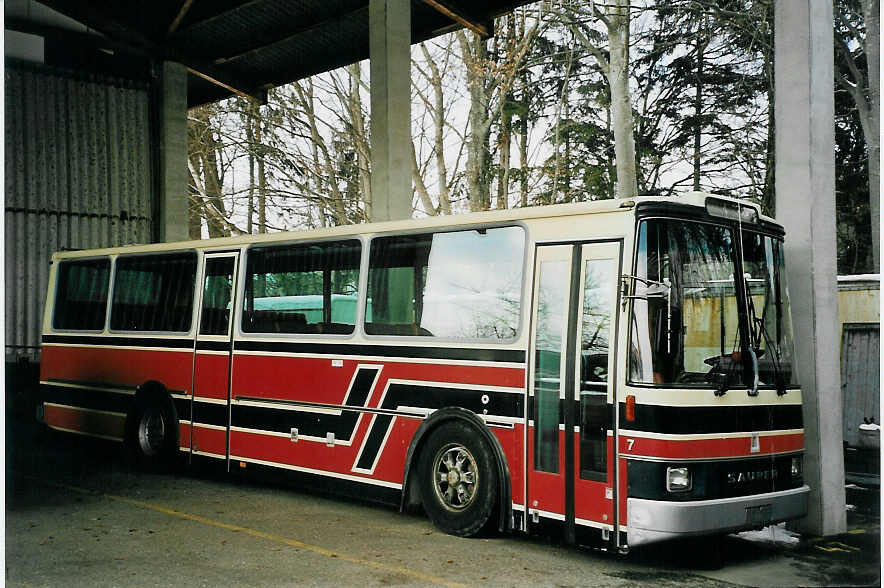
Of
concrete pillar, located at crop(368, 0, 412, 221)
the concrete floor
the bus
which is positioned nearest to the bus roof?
the bus

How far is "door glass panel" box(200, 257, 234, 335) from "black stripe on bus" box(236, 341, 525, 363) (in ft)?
1.46

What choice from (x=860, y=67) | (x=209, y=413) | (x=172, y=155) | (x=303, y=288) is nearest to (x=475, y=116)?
(x=860, y=67)

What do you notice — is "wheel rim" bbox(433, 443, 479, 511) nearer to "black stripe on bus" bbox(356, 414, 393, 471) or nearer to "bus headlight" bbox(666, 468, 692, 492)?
"black stripe on bus" bbox(356, 414, 393, 471)

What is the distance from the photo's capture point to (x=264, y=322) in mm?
10836

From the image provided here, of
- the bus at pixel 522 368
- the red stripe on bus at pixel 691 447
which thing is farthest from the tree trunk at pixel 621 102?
the red stripe on bus at pixel 691 447

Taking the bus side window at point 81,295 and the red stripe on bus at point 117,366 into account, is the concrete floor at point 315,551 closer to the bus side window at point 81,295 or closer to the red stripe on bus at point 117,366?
the red stripe on bus at point 117,366

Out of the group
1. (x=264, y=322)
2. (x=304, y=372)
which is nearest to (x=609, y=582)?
(x=304, y=372)

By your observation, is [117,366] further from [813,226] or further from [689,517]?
[813,226]

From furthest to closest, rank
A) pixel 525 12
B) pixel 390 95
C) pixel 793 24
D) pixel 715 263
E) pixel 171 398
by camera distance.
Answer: pixel 525 12 < pixel 390 95 < pixel 171 398 < pixel 793 24 < pixel 715 263

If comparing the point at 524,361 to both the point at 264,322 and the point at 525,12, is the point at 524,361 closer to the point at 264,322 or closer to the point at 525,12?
the point at 264,322

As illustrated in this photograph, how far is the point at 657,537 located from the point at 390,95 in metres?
9.39

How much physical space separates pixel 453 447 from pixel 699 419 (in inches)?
91.5

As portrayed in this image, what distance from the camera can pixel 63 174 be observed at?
60.4 ft

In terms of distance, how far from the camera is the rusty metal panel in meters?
13.4
